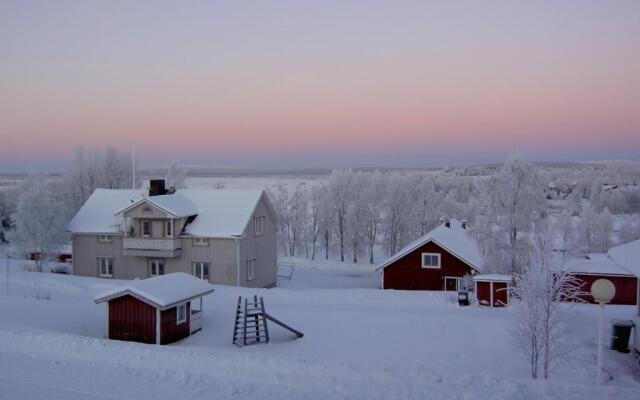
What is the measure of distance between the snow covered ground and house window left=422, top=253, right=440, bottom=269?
7.27m

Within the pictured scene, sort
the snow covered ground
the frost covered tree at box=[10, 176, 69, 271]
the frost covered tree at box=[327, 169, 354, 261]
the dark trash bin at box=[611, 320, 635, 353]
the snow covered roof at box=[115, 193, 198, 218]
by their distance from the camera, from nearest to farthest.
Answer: the snow covered ground < the dark trash bin at box=[611, 320, 635, 353] < the snow covered roof at box=[115, 193, 198, 218] < the frost covered tree at box=[10, 176, 69, 271] < the frost covered tree at box=[327, 169, 354, 261]

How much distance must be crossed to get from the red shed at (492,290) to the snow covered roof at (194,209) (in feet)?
50.9

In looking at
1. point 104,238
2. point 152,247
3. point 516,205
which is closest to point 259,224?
point 152,247

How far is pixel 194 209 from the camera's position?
37.2 meters

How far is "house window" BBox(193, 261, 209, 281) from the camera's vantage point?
35.7 metres

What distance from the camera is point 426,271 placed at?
3769 centimetres

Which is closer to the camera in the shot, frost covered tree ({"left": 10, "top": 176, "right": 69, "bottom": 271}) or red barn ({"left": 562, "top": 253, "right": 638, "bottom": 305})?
red barn ({"left": 562, "top": 253, "right": 638, "bottom": 305})

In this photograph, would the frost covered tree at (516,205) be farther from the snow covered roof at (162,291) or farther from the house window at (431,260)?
the snow covered roof at (162,291)

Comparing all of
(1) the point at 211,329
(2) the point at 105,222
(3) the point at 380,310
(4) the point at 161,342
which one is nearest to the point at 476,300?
(3) the point at 380,310

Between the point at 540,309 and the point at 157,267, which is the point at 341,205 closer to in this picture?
the point at 157,267

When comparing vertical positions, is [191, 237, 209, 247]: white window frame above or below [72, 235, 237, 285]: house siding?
above

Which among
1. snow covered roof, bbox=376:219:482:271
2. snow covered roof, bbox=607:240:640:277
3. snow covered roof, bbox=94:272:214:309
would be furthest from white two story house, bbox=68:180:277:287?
snow covered roof, bbox=607:240:640:277

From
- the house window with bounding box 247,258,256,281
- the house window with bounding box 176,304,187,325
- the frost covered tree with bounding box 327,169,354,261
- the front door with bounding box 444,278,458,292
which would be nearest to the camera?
the house window with bounding box 176,304,187,325

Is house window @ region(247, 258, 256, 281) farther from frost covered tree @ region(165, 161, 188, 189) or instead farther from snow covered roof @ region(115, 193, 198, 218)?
frost covered tree @ region(165, 161, 188, 189)
